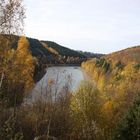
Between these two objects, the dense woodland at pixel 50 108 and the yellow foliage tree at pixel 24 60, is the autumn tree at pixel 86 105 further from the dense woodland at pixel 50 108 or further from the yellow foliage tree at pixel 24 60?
the yellow foliage tree at pixel 24 60

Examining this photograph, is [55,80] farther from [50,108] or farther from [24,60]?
[24,60]

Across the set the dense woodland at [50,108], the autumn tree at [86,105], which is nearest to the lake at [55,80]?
the dense woodland at [50,108]

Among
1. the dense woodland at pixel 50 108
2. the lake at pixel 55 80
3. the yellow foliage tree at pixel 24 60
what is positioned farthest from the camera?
the yellow foliage tree at pixel 24 60

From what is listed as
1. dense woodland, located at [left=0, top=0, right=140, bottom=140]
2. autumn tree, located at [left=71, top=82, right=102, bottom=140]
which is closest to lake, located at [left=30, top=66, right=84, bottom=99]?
dense woodland, located at [left=0, top=0, right=140, bottom=140]

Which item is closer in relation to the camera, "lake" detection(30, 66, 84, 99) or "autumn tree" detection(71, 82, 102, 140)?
"lake" detection(30, 66, 84, 99)

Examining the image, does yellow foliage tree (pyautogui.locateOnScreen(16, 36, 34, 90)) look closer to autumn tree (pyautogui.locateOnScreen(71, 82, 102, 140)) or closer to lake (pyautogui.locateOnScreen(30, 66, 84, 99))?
lake (pyautogui.locateOnScreen(30, 66, 84, 99))

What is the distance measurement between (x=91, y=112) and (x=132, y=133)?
72.5ft

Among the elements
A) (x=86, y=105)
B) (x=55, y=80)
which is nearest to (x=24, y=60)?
(x=55, y=80)

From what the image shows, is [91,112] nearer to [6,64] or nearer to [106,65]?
[6,64]

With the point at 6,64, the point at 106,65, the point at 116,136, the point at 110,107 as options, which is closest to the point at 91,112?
the point at 110,107

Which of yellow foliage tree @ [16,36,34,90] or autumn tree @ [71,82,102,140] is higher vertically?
yellow foliage tree @ [16,36,34,90]

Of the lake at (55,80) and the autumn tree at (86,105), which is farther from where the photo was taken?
the autumn tree at (86,105)

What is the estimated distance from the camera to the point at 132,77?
90.2m

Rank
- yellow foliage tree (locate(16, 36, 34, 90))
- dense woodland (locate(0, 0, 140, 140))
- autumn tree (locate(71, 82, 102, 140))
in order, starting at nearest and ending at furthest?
dense woodland (locate(0, 0, 140, 140)) → yellow foliage tree (locate(16, 36, 34, 90)) → autumn tree (locate(71, 82, 102, 140))
